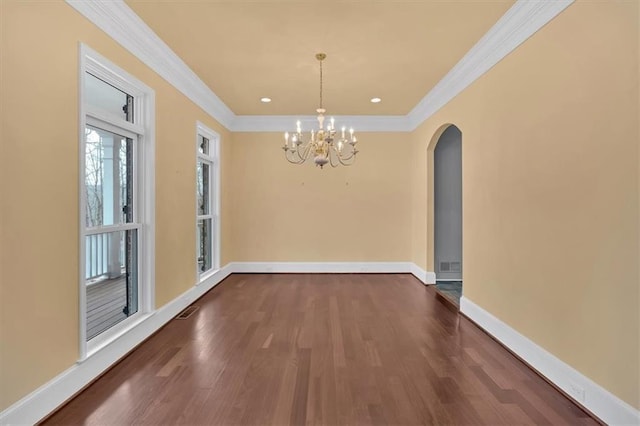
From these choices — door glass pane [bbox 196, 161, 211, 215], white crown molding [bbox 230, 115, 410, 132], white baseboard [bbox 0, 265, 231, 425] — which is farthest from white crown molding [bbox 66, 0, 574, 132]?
white baseboard [bbox 0, 265, 231, 425]

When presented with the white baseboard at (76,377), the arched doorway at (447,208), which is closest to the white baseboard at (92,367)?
the white baseboard at (76,377)

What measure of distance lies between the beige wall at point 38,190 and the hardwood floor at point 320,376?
53 centimetres

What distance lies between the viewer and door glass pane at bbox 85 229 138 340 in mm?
2602

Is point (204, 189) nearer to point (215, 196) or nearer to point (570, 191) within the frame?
point (215, 196)

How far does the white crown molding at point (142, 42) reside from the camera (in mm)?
2414

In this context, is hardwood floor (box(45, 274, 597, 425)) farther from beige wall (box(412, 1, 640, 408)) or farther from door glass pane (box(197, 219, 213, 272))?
door glass pane (box(197, 219, 213, 272))

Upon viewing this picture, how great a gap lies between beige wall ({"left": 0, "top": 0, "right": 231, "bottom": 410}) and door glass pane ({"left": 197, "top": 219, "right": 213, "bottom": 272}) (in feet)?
9.14

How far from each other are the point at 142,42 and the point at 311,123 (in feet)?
11.0

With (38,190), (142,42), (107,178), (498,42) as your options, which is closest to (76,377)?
(38,190)

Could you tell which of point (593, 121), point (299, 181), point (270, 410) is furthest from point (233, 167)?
point (593, 121)

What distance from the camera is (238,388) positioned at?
2285 mm

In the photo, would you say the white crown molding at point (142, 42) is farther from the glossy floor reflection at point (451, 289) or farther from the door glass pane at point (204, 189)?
the glossy floor reflection at point (451, 289)

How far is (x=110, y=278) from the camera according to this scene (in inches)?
113

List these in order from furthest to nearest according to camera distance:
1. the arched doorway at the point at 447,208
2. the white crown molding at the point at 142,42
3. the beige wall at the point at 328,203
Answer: the beige wall at the point at 328,203, the arched doorway at the point at 447,208, the white crown molding at the point at 142,42
